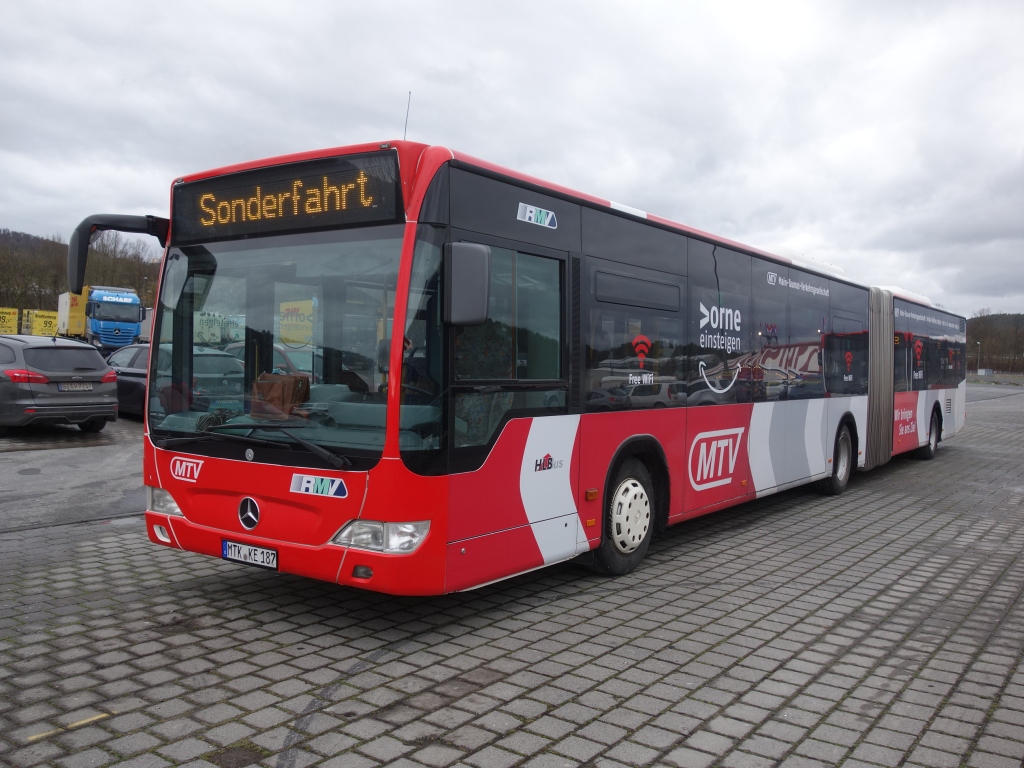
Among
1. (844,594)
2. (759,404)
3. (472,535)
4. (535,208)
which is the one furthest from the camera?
(759,404)

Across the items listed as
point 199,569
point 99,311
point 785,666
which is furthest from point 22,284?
point 785,666

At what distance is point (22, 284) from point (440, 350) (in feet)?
193

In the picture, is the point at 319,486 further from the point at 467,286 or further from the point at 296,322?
the point at 467,286

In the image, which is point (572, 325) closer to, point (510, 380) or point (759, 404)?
point (510, 380)

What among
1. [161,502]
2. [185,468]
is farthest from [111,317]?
[185,468]

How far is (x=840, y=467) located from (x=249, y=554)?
8876mm

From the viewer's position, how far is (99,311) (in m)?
41.0

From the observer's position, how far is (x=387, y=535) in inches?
188

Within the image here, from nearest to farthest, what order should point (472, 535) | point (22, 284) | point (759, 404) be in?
point (472, 535), point (759, 404), point (22, 284)

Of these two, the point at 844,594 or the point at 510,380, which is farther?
the point at 844,594

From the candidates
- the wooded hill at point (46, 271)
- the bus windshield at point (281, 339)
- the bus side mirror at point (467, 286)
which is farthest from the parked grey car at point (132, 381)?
the wooded hill at point (46, 271)

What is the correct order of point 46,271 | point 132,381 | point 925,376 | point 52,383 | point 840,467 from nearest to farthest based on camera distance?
point 840,467 → point 52,383 → point 925,376 → point 132,381 → point 46,271

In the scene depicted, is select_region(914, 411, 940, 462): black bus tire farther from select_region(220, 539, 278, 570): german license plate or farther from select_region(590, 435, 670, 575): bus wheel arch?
select_region(220, 539, 278, 570): german license plate

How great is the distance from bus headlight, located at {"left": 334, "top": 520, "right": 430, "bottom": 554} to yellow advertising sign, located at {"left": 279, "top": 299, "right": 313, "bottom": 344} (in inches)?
46.2
